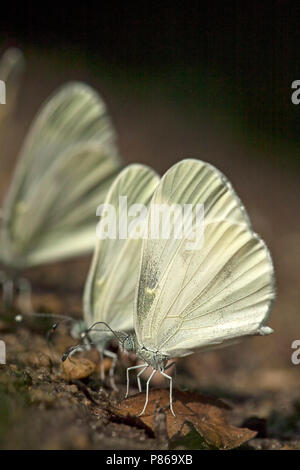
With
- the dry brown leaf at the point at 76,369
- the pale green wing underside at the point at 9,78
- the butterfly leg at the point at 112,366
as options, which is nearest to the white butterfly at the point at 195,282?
the dry brown leaf at the point at 76,369

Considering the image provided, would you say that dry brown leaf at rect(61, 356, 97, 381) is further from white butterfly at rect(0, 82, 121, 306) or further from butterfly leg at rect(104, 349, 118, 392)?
white butterfly at rect(0, 82, 121, 306)

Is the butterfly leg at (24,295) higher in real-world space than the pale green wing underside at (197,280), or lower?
lower

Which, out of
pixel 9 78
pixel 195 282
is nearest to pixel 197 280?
pixel 195 282

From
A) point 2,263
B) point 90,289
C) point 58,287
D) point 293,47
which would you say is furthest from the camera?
point 293,47

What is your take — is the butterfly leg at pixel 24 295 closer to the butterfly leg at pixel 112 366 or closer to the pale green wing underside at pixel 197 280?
the butterfly leg at pixel 112 366
